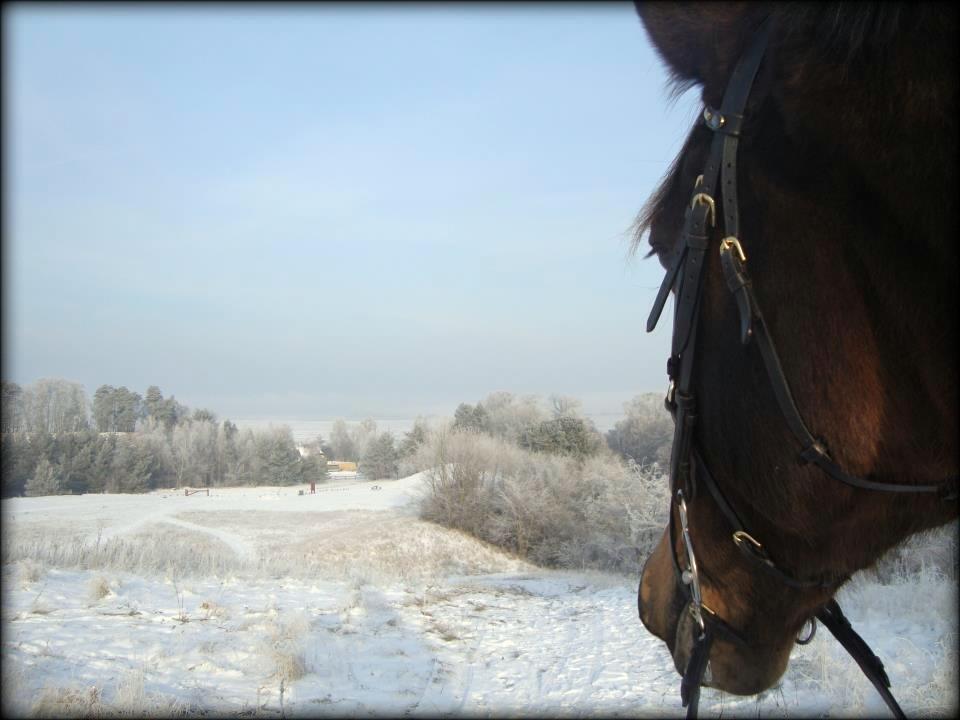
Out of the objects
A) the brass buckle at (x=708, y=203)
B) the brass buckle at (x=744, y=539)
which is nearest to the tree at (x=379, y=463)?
the brass buckle at (x=744, y=539)

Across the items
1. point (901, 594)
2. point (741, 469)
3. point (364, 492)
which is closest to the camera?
point (741, 469)

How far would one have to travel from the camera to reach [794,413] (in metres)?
1.02

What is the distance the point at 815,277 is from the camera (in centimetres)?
101

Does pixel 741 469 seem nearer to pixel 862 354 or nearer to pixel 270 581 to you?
pixel 862 354

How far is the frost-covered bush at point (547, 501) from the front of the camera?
23281 mm

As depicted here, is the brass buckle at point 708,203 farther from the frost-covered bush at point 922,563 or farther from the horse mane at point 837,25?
the frost-covered bush at point 922,563

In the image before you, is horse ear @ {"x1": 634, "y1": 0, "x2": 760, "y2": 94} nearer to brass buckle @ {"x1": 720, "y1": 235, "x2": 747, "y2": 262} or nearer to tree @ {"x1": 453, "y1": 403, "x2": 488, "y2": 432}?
brass buckle @ {"x1": 720, "y1": 235, "x2": 747, "y2": 262}

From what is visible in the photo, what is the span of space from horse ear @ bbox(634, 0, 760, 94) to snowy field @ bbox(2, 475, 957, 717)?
547cm

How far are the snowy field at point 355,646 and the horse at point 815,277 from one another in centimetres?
509

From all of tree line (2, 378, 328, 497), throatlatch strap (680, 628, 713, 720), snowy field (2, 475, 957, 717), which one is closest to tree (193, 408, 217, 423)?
tree line (2, 378, 328, 497)

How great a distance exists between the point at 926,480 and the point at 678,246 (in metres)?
0.65

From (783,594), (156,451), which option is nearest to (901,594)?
(783,594)

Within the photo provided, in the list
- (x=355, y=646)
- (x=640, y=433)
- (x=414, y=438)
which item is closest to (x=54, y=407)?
(x=355, y=646)

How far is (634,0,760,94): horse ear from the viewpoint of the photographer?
107cm
